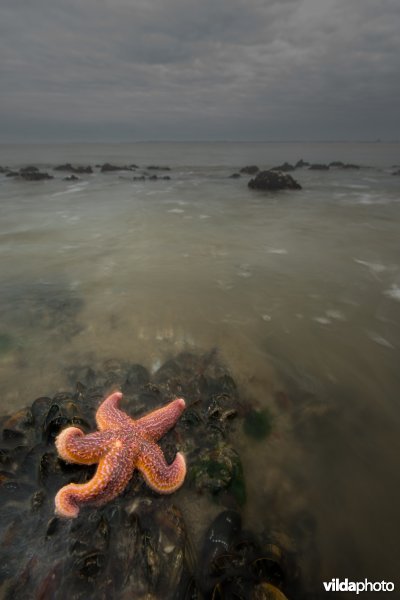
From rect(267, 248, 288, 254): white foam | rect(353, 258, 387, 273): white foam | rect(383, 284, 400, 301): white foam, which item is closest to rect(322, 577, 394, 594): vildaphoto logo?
rect(383, 284, 400, 301): white foam

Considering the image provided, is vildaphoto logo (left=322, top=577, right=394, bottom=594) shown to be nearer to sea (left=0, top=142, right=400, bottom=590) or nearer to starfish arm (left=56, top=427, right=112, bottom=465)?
sea (left=0, top=142, right=400, bottom=590)

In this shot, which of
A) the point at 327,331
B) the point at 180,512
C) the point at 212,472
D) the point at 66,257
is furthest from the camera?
the point at 66,257

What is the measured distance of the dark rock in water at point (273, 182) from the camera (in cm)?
2888

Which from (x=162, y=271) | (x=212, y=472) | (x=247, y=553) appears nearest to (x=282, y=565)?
(x=247, y=553)

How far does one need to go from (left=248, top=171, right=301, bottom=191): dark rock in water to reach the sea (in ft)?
47.6

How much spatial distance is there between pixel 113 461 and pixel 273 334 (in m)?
4.35

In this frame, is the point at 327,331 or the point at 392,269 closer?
the point at 327,331

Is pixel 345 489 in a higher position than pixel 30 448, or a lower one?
lower

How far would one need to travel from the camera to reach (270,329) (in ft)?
22.7

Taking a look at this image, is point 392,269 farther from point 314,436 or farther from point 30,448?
point 30,448

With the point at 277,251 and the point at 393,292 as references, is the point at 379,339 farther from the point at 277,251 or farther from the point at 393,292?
the point at 277,251

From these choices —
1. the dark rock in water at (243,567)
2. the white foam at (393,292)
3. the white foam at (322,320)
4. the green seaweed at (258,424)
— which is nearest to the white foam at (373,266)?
the white foam at (393,292)

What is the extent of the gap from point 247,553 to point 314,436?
187 cm

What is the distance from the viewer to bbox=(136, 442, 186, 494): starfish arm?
336 centimetres
